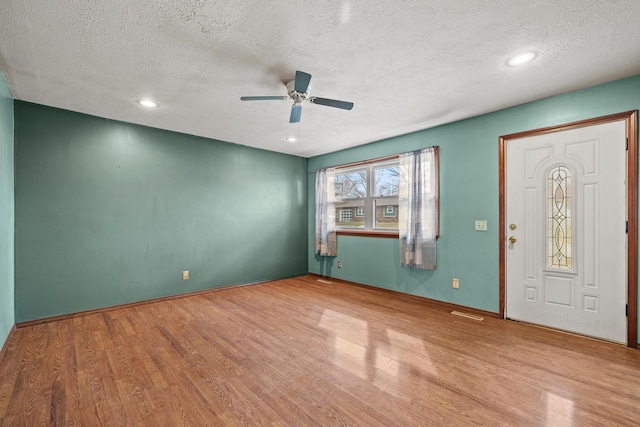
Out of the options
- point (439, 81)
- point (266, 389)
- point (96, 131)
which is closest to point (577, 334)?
point (439, 81)

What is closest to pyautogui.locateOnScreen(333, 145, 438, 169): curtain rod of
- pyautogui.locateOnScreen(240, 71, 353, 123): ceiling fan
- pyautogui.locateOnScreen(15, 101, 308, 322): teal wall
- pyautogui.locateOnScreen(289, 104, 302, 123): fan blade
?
pyautogui.locateOnScreen(15, 101, 308, 322): teal wall

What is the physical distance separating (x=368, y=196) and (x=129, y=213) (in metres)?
3.67

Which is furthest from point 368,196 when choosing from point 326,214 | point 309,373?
point 309,373

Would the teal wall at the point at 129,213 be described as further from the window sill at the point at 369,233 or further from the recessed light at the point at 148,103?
the window sill at the point at 369,233

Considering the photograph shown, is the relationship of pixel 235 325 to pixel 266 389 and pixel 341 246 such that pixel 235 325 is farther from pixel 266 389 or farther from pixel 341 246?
pixel 341 246

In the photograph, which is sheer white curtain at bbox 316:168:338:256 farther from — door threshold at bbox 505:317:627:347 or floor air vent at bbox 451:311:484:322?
door threshold at bbox 505:317:627:347

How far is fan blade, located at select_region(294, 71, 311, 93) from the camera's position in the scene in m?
2.27

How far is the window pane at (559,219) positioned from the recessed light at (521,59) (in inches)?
51.6

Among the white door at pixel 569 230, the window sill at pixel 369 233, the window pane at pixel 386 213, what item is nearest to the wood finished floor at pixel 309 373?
the white door at pixel 569 230

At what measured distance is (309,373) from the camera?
2.13m

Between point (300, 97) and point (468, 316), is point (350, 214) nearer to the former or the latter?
point (468, 316)

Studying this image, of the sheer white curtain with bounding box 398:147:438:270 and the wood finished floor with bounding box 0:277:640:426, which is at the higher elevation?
the sheer white curtain with bounding box 398:147:438:270

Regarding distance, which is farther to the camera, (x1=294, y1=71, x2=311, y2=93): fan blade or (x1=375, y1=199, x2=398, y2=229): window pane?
(x1=375, y1=199, x2=398, y2=229): window pane

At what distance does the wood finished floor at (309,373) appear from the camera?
1688 mm
